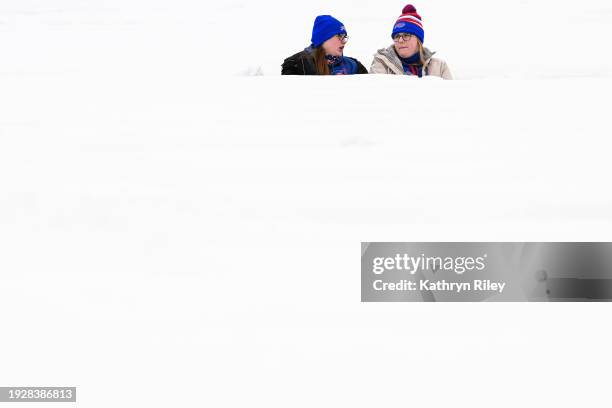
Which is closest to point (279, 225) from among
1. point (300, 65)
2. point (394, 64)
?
point (300, 65)

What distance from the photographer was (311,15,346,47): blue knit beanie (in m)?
2.60

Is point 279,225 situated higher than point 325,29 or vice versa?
point 325,29

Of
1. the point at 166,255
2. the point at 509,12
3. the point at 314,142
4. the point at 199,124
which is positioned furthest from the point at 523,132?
the point at 509,12

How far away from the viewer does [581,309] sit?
1211mm

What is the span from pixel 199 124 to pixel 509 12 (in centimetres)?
336

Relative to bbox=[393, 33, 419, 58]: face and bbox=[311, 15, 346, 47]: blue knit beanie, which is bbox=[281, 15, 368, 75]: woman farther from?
bbox=[393, 33, 419, 58]: face

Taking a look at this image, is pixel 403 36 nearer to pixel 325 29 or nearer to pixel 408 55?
pixel 408 55

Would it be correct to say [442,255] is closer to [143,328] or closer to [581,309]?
→ [581,309]

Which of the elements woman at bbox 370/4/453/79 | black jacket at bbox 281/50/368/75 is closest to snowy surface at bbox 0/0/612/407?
black jacket at bbox 281/50/368/75

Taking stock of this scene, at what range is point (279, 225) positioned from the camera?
135cm

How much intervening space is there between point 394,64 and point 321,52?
288mm

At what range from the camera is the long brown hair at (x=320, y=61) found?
103 inches

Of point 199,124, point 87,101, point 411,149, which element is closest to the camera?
point 411,149

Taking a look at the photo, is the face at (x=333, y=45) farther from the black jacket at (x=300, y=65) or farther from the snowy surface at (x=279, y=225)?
the snowy surface at (x=279, y=225)
